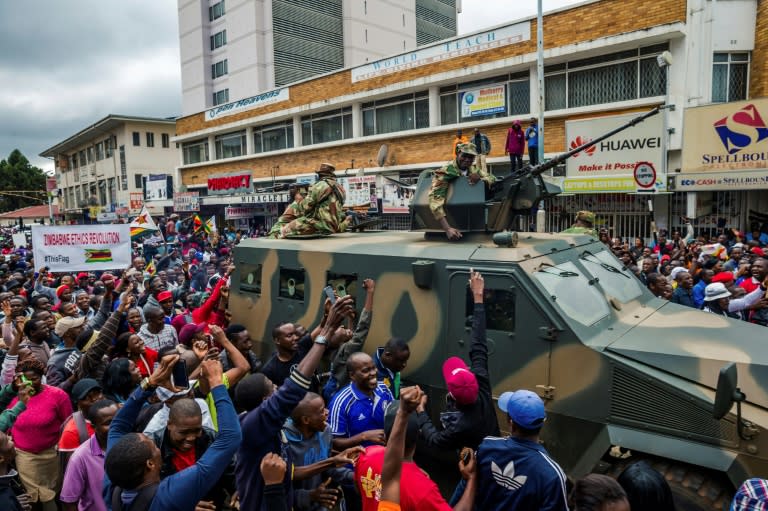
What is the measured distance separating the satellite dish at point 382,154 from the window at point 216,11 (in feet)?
83.8

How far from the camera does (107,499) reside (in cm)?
267

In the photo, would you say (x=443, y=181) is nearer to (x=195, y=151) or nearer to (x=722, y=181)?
(x=722, y=181)

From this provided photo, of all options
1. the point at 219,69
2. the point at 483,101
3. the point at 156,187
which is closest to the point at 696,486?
the point at 483,101

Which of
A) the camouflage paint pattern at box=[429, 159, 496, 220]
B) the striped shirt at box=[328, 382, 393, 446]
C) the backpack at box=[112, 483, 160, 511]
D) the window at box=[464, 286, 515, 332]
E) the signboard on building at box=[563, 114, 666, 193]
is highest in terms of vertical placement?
the signboard on building at box=[563, 114, 666, 193]

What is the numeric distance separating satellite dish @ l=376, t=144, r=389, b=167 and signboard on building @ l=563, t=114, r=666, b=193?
7.43 m

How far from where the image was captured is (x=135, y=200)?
38.1 metres

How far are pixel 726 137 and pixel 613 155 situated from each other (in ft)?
8.81

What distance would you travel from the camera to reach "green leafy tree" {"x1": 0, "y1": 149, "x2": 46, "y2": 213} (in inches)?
2489

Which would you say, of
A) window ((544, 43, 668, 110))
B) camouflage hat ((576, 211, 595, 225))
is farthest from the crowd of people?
window ((544, 43, 668, 110))

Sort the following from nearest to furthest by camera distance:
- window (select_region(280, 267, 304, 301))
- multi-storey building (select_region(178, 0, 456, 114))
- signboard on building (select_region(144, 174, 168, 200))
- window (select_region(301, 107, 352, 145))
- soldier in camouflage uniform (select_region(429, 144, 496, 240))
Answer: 1. soldier in camouflage uniform (select_region(429, 144, 496, 240))
2. window (select_region(280, 267, 304, 301))
3. window (select_region(301, 107, 352, 145))
4. signboard on building (select_region(144, 174, 168, 200))
5. multi-storey building (select_region(178, 0, 456, 114))

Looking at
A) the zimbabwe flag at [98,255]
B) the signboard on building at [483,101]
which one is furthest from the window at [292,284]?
the signboard on building at [483,101]

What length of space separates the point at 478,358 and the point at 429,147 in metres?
17.4

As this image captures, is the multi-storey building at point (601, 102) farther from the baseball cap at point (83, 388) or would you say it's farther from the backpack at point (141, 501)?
the backpack at point (141, 501)

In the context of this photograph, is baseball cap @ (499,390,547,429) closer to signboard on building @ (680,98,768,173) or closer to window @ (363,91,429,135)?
signboard on building @ (680,98,768,173)
